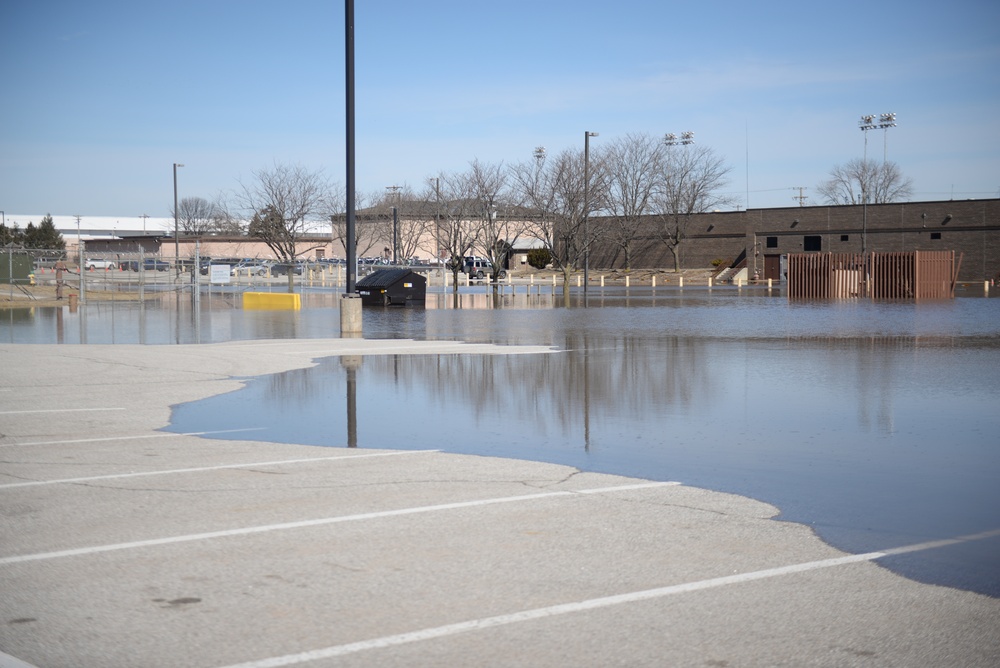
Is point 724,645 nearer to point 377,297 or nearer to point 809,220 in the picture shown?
point 377,297

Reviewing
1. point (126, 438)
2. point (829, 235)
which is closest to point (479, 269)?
point (829, 235)

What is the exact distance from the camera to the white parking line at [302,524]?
612cm

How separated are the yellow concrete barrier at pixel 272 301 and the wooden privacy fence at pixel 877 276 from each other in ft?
102

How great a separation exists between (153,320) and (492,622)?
27.8 m

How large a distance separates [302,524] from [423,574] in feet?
4.60

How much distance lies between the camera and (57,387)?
14.1 meters

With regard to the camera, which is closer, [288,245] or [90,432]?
[90,432]

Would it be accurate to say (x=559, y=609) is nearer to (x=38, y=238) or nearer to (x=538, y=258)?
(x=538, y=258)

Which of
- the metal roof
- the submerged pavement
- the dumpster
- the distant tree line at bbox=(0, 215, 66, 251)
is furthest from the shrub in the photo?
the submerged pavement

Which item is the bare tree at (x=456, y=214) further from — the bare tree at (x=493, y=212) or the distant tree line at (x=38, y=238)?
the distant tree line at (x=38, y=238)

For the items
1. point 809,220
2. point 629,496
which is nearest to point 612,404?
point 629,496

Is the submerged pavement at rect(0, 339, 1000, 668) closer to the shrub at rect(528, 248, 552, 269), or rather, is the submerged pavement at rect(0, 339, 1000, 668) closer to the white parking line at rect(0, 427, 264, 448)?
the white parking line at rect(0, 427, 264, 448)

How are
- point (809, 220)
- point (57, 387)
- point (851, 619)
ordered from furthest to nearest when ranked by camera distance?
point (809, 220), point (57, 387), point (851, 619)

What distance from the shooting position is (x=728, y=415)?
1172 cm
